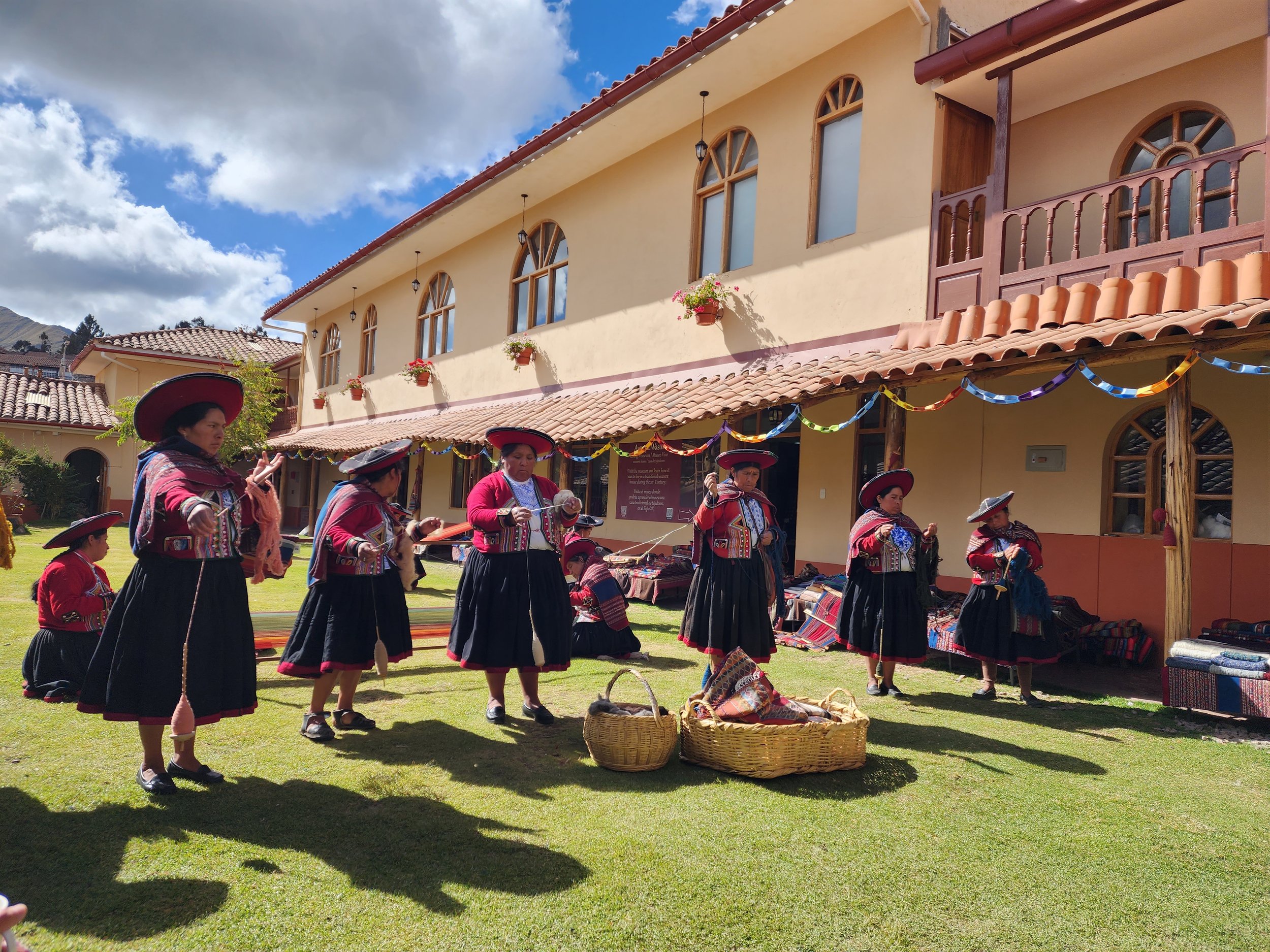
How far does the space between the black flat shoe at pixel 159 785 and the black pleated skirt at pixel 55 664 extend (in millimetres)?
1758

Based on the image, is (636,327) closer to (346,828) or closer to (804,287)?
(804,287)

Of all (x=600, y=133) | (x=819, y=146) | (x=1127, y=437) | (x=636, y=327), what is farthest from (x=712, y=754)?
(x=600, y=133)

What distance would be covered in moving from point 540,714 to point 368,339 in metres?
18.5

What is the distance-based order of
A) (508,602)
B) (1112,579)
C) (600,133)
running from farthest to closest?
(600,133), (1112,579), (508,602)

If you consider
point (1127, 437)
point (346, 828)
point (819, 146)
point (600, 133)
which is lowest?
point (346, 828)

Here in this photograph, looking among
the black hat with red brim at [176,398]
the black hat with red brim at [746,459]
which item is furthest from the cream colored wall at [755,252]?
the black hat with red brim at [176,398]

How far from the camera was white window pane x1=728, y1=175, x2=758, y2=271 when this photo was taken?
11.1 m

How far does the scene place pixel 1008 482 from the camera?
8750 millimetres

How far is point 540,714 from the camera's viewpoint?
5.17 meters

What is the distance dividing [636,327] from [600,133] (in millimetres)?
2937

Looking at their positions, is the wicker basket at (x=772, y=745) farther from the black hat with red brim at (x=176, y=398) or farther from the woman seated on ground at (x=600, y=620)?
the black hat with red brim at (x=176, y=398)

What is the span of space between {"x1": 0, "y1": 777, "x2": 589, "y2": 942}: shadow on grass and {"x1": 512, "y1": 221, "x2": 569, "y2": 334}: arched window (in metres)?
11.6

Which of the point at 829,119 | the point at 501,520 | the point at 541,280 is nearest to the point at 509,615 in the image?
the point at 501,520

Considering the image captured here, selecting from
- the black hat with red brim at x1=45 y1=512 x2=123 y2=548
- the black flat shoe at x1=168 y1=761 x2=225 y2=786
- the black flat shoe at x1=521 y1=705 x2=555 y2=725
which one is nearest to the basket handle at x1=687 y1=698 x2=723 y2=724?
the black flat shoe at x1=521 y1=705 x2=555 y2=725
